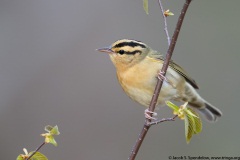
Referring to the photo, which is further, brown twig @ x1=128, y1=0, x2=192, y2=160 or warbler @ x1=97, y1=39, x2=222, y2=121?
warbler @ x1=97, y1=39, x2=222, y2=121

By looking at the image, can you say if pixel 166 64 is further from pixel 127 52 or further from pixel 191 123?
pixel 127 52

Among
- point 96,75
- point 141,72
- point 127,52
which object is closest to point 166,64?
point 141,72

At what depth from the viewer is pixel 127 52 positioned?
577 cm

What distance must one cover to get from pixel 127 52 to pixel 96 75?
4091 mm

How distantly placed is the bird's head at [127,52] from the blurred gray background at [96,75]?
9.32 ft

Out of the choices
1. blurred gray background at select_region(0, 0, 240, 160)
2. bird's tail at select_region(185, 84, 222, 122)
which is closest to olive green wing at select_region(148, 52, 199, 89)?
bird's tail at select_region(185, 84, 222, 122)

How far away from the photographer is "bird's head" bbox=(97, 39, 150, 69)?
573 cm

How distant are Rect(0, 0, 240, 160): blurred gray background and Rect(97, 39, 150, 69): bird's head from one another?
2.84 m

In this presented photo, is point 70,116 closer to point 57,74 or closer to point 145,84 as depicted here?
point 57,74

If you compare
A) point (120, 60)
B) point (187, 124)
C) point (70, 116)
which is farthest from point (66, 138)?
point (187, 124)

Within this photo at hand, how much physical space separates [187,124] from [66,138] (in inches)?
228

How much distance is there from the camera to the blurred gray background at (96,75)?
28.6ft

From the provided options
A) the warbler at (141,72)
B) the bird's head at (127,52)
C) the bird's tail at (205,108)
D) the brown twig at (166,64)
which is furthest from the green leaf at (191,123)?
the bird's tail at (205,108)

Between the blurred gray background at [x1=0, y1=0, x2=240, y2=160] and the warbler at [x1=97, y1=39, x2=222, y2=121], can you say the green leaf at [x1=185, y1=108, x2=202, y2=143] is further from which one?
the blurred gray background at [x1=0, y1=0, x2=240, y2=160]
